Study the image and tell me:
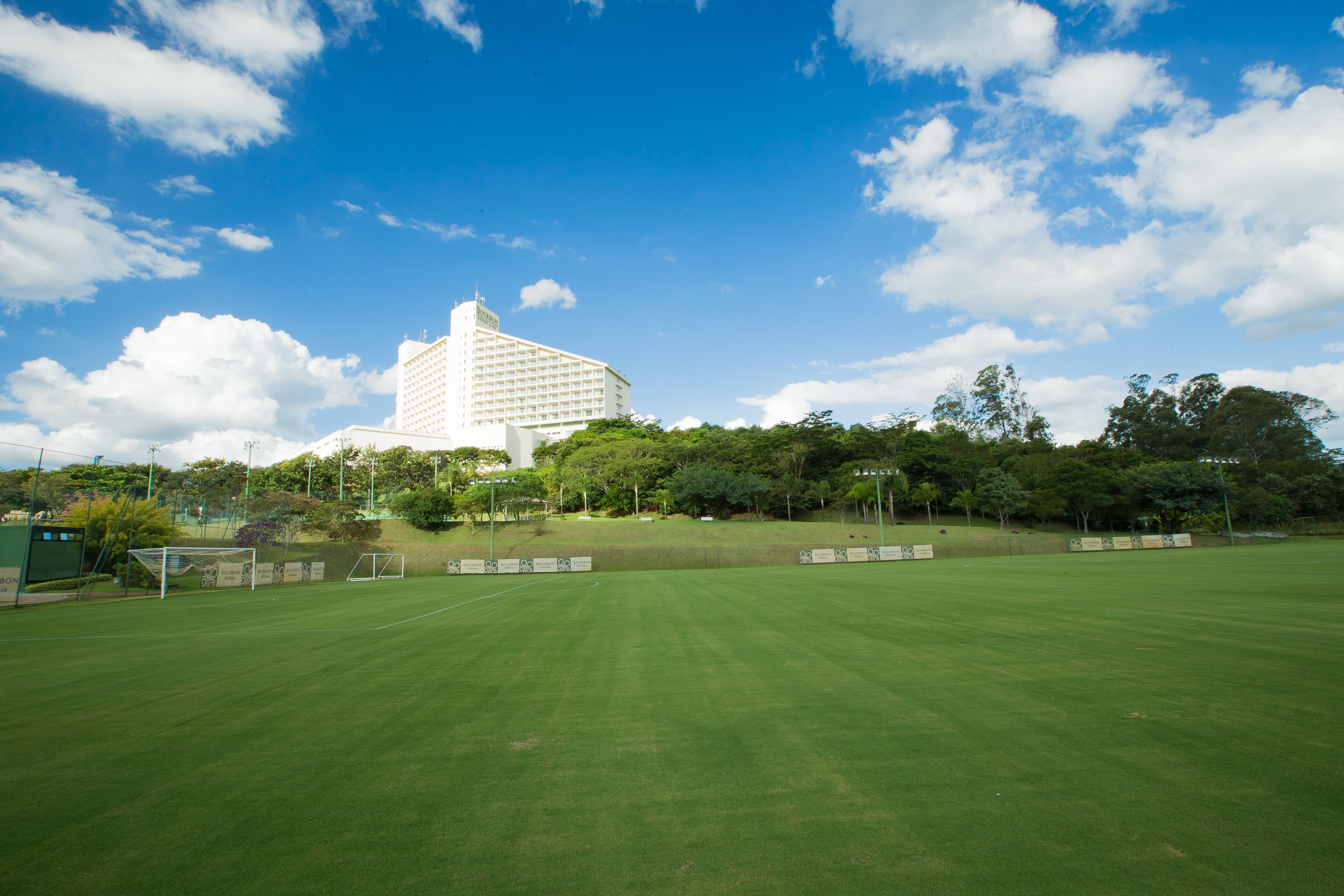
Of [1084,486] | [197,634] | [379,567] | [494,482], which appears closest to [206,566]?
[379,567]

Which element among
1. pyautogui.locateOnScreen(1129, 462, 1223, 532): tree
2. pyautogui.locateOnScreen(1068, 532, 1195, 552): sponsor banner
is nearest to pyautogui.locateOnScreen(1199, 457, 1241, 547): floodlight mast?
pyautogui.locateOnScreen(1129, 462, 1223, 532): tree

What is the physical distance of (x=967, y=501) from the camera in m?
67.2

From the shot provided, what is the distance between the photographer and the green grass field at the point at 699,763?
10.6 ft

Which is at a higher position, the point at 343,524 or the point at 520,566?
the point at 343,524

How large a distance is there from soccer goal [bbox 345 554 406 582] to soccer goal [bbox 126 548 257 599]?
23.8ft

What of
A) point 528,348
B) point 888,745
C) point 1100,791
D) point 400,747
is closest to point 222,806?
point 400,747

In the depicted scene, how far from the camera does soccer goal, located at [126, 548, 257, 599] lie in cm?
2869

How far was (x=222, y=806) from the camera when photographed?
13.5 ft

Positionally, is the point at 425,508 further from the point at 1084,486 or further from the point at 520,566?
the point at 1084,486

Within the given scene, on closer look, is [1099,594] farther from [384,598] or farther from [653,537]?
[653,537]

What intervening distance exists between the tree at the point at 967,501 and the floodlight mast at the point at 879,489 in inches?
385

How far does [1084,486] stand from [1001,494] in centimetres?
917

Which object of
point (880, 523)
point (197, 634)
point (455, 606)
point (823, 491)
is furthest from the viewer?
point (823, 491)

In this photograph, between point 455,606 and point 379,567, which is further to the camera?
point 379,567
